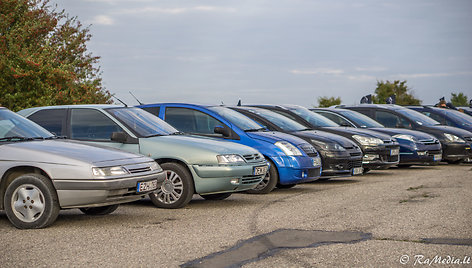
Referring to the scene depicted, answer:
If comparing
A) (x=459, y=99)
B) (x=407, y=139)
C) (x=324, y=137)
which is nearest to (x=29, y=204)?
(x=324, y=137)

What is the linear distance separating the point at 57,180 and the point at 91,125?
2.42 meters

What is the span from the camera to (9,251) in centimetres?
646

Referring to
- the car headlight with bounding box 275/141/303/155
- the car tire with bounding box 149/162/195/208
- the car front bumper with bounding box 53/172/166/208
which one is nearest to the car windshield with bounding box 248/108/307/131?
the car headlight with bounding box 275/141/303/155

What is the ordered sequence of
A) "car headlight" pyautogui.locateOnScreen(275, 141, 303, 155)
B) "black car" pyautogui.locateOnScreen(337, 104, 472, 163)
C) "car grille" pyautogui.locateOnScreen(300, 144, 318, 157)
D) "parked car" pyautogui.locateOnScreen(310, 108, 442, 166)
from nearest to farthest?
"car headlight" pyautogui.locateOnScreen(275, 141, 303, 155) < "car grille" pyautogui.locateOnScreen(300, 144, 318, 157) < "parked car" pyautogui.locateOnScreen(310, 108, 442, 166) < "black car" pyautogui.locateOnScreen(337, 104, 472, 163)

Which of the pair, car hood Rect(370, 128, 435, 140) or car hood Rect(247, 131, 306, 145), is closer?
car hood Rect(247, 131, 306, 145)

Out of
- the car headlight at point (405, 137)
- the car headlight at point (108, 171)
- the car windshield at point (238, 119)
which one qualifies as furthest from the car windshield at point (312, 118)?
the car headlight at point (108, 171)

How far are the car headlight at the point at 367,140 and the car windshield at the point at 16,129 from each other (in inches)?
331

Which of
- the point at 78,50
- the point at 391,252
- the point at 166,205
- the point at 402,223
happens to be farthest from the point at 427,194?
the point at 78,50

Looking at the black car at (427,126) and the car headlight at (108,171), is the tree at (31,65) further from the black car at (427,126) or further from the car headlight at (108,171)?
the car headlight at (108,171)

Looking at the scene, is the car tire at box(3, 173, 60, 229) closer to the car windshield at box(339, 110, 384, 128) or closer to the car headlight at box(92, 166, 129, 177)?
the car headlight at box(92, 166, 129, 177)

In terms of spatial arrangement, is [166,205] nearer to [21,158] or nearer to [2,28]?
[21,158]

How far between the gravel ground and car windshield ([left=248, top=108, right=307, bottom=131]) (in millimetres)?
3024

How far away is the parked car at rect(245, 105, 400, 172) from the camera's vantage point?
15438 mm

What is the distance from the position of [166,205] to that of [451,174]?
8.65 meters
